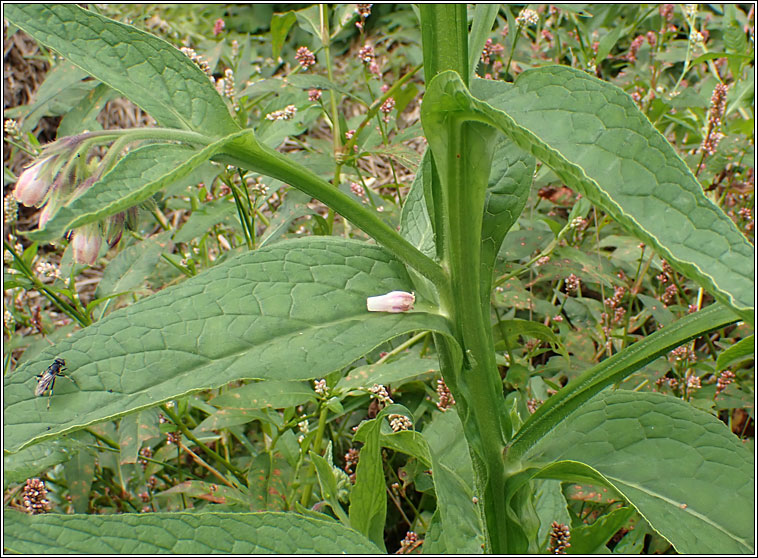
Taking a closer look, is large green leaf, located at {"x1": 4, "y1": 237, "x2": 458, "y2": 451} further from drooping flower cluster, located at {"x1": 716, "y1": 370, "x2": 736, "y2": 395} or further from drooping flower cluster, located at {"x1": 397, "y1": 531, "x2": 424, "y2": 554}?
drooping flower cluster, located at {"x1": 716, "y1": 370, "x2": 736, "y2": 395}

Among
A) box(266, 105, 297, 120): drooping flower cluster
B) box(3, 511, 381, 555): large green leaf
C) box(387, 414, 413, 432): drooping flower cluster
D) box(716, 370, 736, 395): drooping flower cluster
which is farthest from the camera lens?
box(266, 105, 297, 120): drooping flower cluster

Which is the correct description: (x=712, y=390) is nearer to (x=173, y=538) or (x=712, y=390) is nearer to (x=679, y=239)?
(x=679, y=239)

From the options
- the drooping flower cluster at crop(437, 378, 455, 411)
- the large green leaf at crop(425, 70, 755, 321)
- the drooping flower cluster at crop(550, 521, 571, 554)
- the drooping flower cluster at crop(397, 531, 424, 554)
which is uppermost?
the large green leaf at crop(425, 70, 755, 321)

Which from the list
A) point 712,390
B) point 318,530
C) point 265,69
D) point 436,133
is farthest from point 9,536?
point 265,69

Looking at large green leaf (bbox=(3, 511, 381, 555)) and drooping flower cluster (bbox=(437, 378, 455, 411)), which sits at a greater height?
large green leaf (bbox=(3, 511, 381, 555))

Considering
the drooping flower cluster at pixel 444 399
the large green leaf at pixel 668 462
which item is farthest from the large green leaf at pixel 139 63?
the drooping flower cluster at pixel 444 399

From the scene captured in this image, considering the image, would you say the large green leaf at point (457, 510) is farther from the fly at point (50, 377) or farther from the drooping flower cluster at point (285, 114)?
the drooping flower cluster at point (285, 114)

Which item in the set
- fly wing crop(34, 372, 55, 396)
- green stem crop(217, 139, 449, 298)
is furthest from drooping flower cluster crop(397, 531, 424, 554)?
fly wing crop(34, 372, 55, 396)
